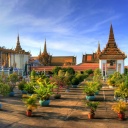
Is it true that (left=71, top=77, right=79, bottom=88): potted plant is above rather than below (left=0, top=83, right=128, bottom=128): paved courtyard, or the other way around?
above

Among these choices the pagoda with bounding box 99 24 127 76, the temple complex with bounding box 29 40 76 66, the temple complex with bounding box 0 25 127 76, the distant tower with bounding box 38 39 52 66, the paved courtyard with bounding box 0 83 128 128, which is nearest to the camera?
the paved courtyard with bounding box 0 83 128 128

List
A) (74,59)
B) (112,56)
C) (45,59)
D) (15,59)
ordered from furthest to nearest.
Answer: (74,59)
(45,59)
(15,59)
(112,56)

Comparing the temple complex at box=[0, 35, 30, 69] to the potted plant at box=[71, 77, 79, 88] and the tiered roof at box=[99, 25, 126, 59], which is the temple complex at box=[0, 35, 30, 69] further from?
the potted plant at box=[71, 77, 79, 88]

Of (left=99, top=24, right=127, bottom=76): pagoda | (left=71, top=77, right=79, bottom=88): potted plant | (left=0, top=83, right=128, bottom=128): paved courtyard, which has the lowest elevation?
(left=0, top=83, right=128, bottom=128): paved courtyard

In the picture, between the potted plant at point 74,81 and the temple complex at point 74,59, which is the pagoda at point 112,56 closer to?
the temple complex at point 74,59

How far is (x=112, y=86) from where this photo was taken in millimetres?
22531

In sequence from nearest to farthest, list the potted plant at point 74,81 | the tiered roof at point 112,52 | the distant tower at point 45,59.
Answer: the potted plant at point 74,81 < the tiered roof at point 112,52 < the distant tower at point 45,59

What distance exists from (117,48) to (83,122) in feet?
114

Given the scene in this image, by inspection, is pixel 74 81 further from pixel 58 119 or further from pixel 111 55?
pixel 111 55

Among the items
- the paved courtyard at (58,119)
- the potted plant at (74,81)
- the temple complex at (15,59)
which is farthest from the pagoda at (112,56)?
the paved courtyard at (58,119)

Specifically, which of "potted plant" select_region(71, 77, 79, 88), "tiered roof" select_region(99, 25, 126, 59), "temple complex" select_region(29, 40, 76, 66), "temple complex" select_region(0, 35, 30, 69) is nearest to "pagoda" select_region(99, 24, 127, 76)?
"tiered roof" select_region(99, 25, 126, 59)

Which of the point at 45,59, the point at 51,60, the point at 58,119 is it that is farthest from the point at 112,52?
the point at 58,119

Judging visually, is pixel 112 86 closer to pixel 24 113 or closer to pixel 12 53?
pixel 24 113

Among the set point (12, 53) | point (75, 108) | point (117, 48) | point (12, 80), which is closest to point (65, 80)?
point (12, 80)
